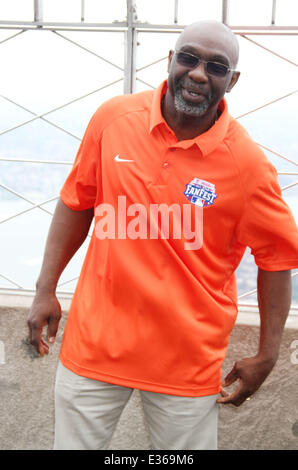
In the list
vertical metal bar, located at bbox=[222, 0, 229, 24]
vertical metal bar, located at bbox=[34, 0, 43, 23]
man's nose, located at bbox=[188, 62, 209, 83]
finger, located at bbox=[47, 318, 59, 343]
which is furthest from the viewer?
vertical metal bar, located at bbox=[34, 0, 43, 23]

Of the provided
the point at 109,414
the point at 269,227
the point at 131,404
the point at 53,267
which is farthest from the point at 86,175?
the point at 131,404

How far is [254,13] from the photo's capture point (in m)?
2.84

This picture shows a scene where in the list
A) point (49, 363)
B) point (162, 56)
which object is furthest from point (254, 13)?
point (49, 363)

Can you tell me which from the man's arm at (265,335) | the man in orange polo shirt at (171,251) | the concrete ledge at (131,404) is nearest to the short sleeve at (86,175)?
the man in orange polo shirt at (171,251)

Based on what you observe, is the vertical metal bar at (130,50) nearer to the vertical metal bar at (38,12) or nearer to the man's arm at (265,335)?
the vertical metal bar at (38,12)

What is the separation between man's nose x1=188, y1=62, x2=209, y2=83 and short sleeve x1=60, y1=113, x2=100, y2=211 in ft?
0.99

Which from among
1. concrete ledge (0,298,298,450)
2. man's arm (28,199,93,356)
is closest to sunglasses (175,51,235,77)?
man's arm (28,199,93,356)

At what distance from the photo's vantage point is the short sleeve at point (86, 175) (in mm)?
1621

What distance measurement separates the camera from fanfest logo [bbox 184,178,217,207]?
1.50m

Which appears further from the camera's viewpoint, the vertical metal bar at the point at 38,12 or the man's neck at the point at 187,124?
the vertical metal bar at the point at 38,12

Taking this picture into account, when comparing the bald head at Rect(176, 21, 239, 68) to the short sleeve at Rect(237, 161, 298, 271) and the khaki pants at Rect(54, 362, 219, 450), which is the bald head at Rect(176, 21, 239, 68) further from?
the khaki pants at Rect(54, 362, 219, 450)

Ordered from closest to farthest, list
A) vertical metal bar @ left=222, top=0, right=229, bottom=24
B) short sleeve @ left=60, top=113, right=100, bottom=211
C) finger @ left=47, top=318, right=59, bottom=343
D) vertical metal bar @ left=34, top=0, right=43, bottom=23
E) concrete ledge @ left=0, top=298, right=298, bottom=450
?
1. short sleeve @ left=60, top=113, right=100, bottom=211
2. finger @ left=47, top=318, right=59, bottom=343
3. concrete ledge @ left=0, top=298, right=298, bottom=450
4. vertical metal bar @ left=222, top=0, right=229, bottom=24
5. vertical metal bar @ left=34, top=0, right=43, bottom=23

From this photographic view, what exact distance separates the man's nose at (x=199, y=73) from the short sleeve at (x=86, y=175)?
30 centimetres

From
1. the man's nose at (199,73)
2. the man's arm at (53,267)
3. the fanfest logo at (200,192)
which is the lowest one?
the man's arm at (53,267)
